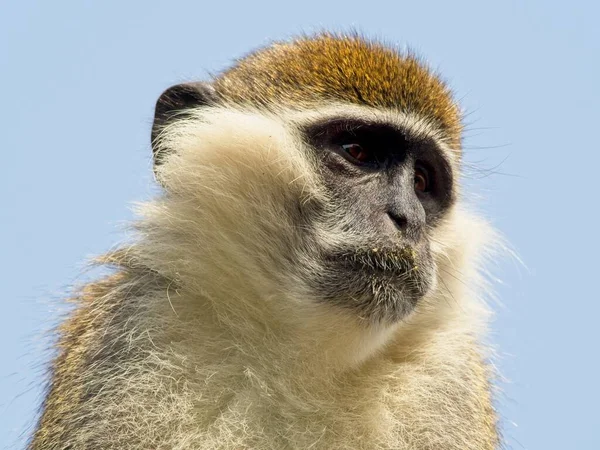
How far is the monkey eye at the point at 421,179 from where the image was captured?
6000 millimetres

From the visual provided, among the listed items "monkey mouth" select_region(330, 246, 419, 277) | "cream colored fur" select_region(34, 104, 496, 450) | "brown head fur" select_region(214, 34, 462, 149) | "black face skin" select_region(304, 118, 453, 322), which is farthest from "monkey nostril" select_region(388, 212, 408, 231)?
"brown head fur" select_region(214, 34, 462, 149)

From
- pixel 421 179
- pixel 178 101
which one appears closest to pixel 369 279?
pixel 421 179

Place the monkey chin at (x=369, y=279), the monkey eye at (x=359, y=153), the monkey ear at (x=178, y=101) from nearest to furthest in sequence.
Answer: the monkey chin at (x=369, y=279) < the monkey eye at (x=359, y=153) < the monkey ear at (x=178, y=101)

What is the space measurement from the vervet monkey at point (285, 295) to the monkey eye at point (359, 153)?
1 cm

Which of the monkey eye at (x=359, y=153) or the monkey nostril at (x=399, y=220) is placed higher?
the monkey eye at (x=359, y=153)

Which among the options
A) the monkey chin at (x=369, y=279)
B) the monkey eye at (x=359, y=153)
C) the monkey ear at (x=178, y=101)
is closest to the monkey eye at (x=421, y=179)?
the monkey eye at (x=359, y=153)

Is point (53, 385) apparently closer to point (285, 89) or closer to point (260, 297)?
point (260, 297)

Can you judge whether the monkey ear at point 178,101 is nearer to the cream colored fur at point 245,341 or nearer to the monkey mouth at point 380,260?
the cream colored fur at point 245,341

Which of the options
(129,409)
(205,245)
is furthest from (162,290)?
(129,409)

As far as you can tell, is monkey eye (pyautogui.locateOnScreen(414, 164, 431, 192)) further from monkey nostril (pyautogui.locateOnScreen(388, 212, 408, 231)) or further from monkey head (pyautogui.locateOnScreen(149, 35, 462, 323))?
monkey nostril (pyautogui.locateOnScreen(388, 212, 408, 231))

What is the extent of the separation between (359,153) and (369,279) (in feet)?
3.14

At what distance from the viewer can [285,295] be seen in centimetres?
521

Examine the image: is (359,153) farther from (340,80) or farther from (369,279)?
(369,279)

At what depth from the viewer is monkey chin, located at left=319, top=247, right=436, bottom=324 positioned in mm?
5070
